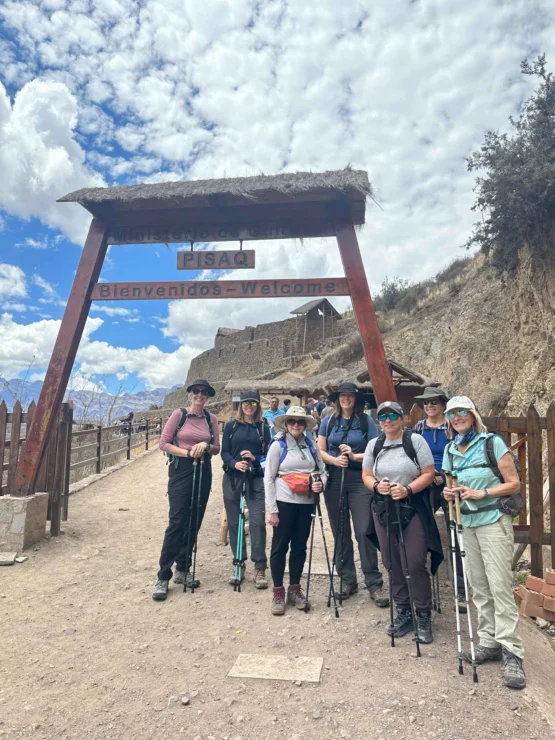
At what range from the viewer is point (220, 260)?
6.01 meters

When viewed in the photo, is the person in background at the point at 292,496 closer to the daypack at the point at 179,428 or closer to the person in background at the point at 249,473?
the person in background at the point at 249,473

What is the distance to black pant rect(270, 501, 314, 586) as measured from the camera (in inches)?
152

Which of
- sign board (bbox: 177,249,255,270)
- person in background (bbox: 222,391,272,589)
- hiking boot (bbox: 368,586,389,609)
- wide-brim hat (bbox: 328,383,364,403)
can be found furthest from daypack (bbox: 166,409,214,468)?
sign board (bbox: 177,249,255,270)

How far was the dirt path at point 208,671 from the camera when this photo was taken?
7.89 ft

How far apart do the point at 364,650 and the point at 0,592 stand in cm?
337

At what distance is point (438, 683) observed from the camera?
9.00 ft

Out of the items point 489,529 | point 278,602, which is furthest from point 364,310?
point 278,602

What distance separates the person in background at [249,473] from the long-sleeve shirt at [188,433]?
19cm

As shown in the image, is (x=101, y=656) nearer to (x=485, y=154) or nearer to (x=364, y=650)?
(x=364, y=650)

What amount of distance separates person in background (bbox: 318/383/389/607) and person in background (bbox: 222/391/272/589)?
0.65 meters

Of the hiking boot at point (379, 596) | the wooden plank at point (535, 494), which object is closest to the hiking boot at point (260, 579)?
the hiking boot at point (379, 596)

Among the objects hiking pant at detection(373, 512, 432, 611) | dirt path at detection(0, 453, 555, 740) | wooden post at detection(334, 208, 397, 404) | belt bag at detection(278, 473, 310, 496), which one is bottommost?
dirt path at detection(0, 453, 555, 740)

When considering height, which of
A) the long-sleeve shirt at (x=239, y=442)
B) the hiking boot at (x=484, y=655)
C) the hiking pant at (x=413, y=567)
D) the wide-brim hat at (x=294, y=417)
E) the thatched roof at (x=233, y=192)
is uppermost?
the thatched roof at (x=233, y=192)

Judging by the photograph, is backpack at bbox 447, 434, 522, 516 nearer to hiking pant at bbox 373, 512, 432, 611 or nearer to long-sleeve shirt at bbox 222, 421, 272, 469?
hiking pant at bbox 373, 512, 432, 611
